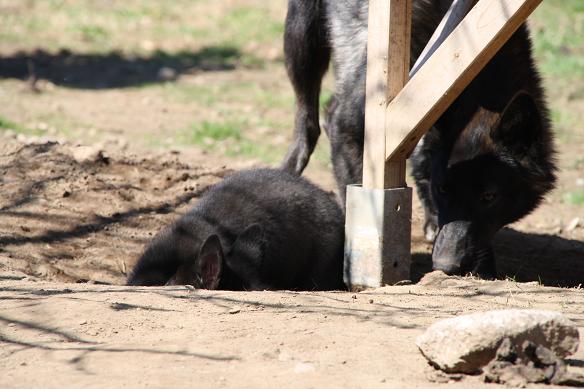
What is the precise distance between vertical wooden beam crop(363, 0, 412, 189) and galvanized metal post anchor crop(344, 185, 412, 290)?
97 millimetres

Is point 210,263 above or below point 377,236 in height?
below

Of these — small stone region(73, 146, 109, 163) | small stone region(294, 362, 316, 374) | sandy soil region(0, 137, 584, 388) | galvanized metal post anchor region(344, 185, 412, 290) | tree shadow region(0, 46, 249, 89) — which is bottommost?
small stone region(294, 362, 316, 374)

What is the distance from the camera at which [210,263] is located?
4.77 m

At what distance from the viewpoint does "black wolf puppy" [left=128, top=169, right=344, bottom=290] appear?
4.97 meters

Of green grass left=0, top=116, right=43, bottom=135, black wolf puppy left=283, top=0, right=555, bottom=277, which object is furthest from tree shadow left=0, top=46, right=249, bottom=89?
black wolf puppy left=283, top=0, right=555, bottom=277

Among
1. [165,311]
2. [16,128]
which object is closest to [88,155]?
[16,128]

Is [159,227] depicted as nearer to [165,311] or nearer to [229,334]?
[165,311]

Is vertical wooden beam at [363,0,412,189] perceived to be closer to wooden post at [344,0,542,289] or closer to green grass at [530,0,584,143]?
wooden post at [344,0,542,289]

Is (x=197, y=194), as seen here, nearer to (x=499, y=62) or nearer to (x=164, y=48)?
(x=499, y=62)

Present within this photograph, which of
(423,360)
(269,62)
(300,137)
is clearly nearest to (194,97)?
(269,62)

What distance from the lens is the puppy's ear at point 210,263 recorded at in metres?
4.73

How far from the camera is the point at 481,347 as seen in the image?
10.1ft

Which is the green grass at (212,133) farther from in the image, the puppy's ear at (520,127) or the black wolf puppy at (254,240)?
the puppy's ear at (520,127)

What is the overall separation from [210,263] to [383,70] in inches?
52.8
